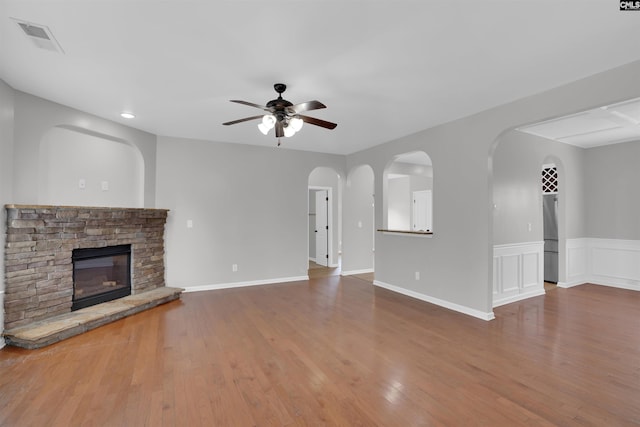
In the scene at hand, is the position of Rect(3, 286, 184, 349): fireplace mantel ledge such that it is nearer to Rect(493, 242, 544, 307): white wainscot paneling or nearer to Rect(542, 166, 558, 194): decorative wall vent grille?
Rect(493, 242, 544, 307): white wainscot paneling

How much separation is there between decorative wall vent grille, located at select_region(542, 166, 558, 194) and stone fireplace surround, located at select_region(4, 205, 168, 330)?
24.4ft

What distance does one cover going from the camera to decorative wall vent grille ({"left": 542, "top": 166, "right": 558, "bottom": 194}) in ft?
19.1

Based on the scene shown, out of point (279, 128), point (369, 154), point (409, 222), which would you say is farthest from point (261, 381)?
point (409, 222)

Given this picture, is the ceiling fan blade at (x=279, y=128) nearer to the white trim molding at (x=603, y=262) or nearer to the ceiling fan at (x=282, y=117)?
the ceiling fan at (x=282, y=117)

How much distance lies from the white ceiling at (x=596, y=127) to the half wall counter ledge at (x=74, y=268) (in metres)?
5.71

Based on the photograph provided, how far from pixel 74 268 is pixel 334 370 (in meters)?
3.55

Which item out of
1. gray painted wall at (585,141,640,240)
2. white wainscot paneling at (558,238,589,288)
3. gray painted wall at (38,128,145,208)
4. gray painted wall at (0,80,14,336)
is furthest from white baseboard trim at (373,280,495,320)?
gray painted wall at (0,80,14,336)

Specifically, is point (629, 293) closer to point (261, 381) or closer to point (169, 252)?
point (261, 381)

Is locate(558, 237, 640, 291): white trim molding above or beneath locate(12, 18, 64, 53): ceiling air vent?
beneath

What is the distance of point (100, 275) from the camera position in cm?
416

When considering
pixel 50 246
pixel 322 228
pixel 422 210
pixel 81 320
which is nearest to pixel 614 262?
pixel 422 210

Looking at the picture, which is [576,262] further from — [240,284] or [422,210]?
[240,284]

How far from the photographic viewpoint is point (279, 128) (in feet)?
10.0

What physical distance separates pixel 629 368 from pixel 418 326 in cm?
183
